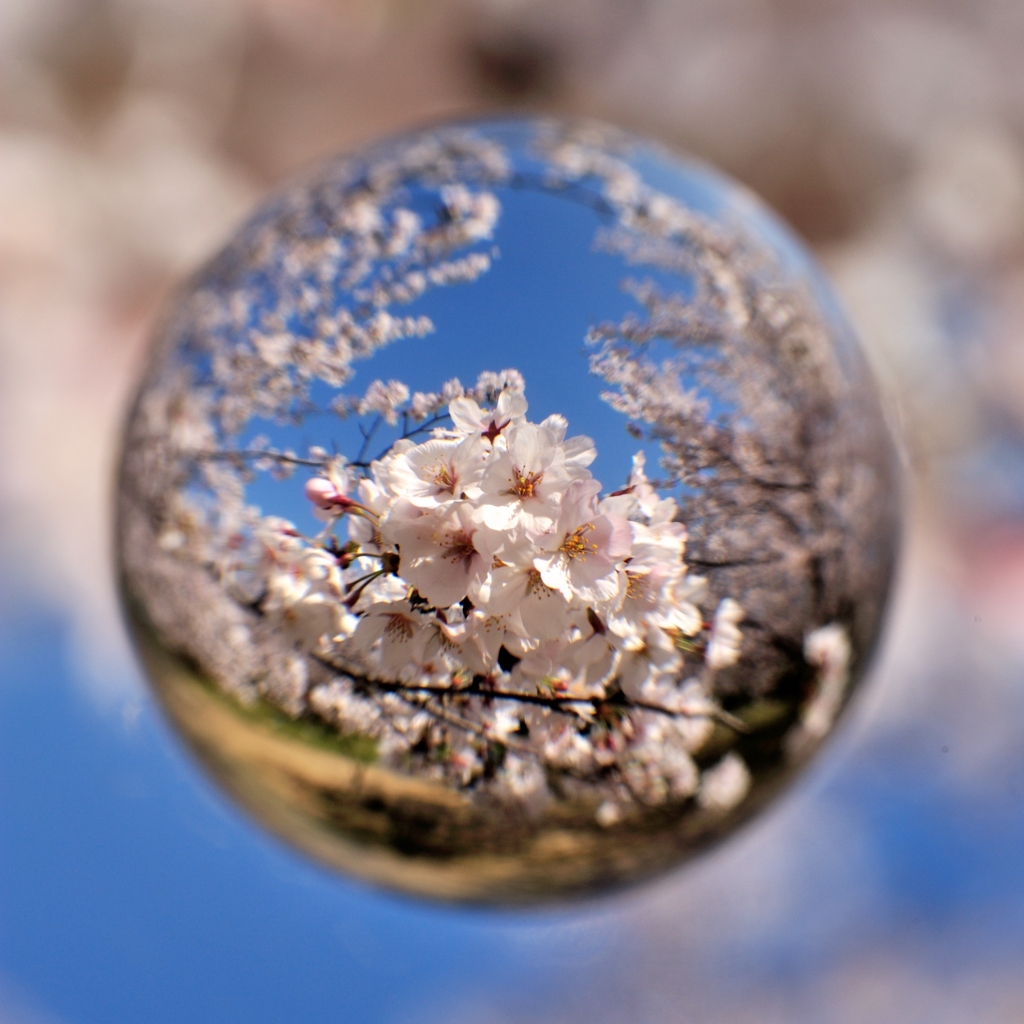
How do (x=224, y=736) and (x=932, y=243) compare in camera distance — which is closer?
(x=224, y=736)

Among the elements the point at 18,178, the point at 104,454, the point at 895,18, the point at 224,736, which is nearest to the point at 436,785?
the point at 224,736

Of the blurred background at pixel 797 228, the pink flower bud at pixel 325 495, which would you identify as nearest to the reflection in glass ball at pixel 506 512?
the pink flower bud at pixel 325 495

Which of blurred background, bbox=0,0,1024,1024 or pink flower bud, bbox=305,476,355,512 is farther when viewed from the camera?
blurred background, bbox=0,0,1024,1024

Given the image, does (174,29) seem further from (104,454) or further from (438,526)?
(438,526)

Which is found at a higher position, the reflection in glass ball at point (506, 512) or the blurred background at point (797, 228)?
the blurred background at point (797, 228)

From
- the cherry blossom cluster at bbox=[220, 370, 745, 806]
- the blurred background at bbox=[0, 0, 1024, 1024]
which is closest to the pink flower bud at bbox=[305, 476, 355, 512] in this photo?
the cherry blossom cluster at bbox=[220, 370, 745, 806]

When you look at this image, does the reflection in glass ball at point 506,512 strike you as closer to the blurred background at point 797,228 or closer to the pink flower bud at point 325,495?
the pink flower bud at point 325,495

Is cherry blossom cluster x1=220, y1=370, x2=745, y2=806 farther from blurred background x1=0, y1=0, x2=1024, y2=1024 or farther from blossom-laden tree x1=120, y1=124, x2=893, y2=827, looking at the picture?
blurred background x1=0, y1=0, x2=1024, y2=1024

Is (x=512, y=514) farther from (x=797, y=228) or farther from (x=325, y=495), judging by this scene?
(x=797, y=228)
